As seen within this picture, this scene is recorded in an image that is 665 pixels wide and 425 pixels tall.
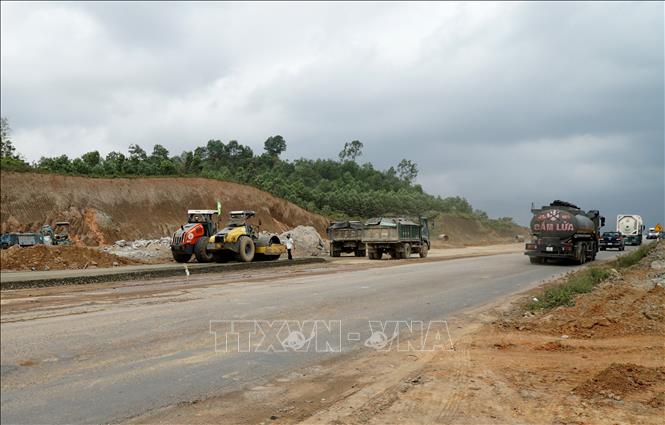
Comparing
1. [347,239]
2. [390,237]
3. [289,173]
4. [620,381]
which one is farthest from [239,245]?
[289,173]

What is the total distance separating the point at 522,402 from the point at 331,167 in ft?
355

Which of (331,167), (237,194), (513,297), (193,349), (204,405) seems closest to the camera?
(204,405)

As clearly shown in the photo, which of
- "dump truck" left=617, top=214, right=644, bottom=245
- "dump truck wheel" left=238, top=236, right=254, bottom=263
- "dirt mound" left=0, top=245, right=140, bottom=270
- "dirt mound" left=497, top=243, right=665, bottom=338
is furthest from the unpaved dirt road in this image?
"dump truck" left=617, top=214, right=644, bottom=245

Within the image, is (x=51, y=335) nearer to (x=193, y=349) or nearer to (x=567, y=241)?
(x=193, y=349)

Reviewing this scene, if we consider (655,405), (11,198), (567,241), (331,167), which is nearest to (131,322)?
(655,405)

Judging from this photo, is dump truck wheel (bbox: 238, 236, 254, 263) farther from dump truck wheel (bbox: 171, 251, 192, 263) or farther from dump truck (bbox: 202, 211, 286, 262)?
dump truck wheel (bbox: 171, 251, 192, 263)

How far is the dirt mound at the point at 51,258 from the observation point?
21406 mm

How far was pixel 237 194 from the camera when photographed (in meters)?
61.7

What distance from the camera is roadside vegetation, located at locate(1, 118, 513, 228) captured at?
57562mm

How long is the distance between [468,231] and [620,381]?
78.7 meters

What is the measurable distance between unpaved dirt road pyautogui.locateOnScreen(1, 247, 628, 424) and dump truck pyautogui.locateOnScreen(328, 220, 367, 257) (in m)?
17.3

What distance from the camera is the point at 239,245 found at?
23562 millimetres
